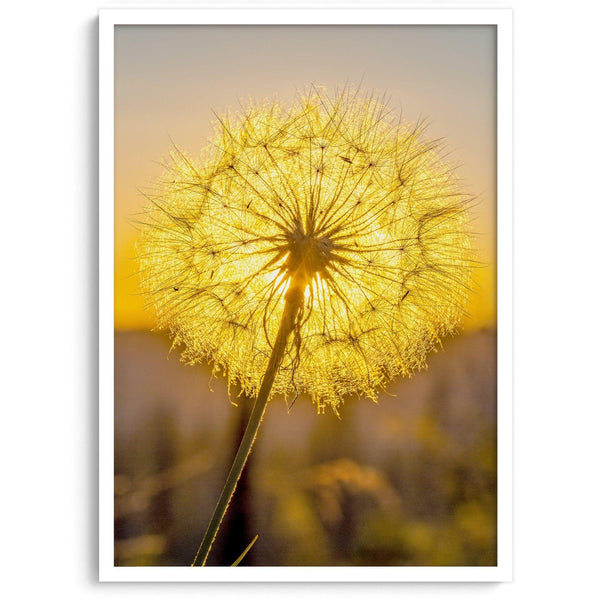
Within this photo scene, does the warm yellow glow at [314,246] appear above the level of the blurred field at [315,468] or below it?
above

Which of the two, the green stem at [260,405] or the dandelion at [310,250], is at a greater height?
the dandelion at [310,250]

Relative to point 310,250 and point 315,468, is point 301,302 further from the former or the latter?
point 315,468

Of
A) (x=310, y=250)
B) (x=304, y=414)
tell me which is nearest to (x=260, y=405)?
(x=304, y=414)

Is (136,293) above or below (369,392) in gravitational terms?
above
